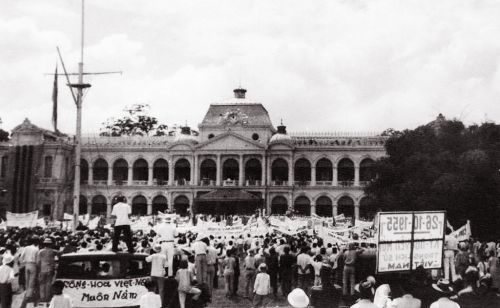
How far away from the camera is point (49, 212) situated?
6084 cm

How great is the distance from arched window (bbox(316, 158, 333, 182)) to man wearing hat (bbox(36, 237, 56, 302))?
4763 centimetres

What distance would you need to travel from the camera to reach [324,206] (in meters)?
60.7

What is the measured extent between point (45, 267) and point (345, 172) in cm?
4941

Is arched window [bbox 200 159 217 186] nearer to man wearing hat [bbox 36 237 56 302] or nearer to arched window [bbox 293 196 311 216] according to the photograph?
arched window [bbox 293 196 311 216]

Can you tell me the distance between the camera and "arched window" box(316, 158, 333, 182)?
6147 centimetres

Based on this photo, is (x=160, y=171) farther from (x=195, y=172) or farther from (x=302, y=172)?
(x=302, y=172)

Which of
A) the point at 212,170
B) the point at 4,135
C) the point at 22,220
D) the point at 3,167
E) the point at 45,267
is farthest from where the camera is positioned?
the point at 4,135

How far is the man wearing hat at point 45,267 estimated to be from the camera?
14789 mm

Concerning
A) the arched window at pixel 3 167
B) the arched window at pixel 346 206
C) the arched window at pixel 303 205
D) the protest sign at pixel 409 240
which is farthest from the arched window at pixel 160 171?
the protest sign at pixel 409 240

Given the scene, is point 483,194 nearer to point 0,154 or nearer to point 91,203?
point 91,203

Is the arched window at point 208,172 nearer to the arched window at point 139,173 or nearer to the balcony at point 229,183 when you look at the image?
the balcony at point 229,183

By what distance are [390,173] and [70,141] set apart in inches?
1414

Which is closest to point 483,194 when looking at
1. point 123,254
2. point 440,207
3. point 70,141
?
point 440,207

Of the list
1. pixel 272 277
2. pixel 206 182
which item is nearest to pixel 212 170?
pixel 206 182
